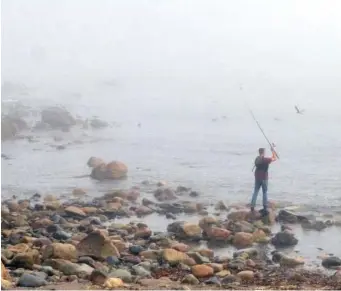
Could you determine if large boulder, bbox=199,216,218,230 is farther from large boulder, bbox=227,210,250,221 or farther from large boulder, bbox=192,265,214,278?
large boulder, bbox=192,265,214,278

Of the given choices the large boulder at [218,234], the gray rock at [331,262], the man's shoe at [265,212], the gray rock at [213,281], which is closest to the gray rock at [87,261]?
the gray rock at [213,281]

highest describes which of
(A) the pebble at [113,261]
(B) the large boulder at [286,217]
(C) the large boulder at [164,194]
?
(C) the large boulder at [164,194]

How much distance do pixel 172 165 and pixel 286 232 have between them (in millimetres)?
13156

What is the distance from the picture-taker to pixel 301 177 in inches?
913

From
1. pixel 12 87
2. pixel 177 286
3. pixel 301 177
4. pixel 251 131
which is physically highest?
pixel 12 87

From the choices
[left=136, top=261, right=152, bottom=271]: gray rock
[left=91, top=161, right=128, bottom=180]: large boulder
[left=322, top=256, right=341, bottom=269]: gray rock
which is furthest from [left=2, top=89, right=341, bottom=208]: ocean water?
[left=136, top=261, right=152, bottom=271]: gray rock

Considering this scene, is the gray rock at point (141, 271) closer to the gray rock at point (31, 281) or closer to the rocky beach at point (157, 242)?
the rocky beach at point (157, 242)

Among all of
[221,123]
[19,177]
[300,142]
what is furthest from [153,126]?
[19,177]

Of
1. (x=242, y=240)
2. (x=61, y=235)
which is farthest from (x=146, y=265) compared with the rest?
(x=242, y=240)

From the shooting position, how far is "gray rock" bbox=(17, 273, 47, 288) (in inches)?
344

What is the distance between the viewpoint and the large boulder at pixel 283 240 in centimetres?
1316

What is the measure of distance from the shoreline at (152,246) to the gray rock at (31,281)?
0.01 meters

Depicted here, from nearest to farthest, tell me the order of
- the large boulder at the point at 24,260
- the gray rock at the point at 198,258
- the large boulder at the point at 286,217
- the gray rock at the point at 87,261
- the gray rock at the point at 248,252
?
the large boulder at the point at 24,260, the gray rock at the point at 87,261, the gray rock at the point at 198,258, the gray rock at the point at 248,252, the large boulder at the point at 286,217

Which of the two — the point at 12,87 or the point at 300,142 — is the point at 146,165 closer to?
the point at 300,142
